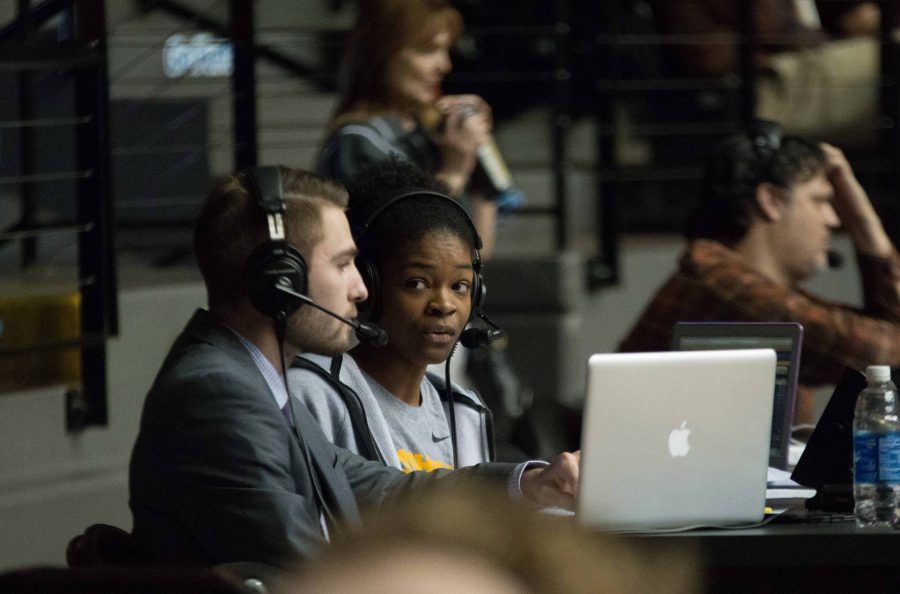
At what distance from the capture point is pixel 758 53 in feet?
20.2

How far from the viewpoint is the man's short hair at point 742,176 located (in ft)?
12.8

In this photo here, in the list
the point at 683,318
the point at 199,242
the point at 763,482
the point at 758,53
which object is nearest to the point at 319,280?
the point at 199,242

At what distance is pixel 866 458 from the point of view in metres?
2.60

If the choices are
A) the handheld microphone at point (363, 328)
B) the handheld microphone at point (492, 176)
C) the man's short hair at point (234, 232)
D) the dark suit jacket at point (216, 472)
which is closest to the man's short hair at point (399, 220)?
the handheld microphone at point (363, 328)

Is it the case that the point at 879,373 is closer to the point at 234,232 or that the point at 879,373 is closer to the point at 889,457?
the point at 889,457

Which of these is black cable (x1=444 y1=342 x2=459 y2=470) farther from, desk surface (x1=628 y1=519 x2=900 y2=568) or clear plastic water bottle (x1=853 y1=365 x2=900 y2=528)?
clear plastic water bottle (x1=853 y1=365 x2=900 y2=528)

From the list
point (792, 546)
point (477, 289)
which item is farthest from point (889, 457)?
point (477, 289)

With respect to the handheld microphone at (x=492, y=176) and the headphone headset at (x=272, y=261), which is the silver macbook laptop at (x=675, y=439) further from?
the handheld microphone at (x=492, y=176)

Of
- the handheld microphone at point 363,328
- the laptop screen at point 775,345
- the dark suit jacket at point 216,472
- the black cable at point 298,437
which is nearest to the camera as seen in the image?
the dark suit jacket at point 216,472

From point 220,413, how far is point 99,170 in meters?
2.40

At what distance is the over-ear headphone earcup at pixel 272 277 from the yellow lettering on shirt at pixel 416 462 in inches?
18.1

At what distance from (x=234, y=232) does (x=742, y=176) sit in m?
1.89

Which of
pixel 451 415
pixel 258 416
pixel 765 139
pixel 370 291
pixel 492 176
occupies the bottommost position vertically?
pixel 451 415

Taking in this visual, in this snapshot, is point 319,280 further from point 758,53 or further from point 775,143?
point 758,53
